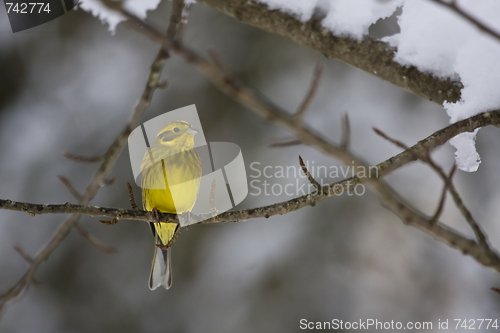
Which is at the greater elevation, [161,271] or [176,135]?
[176,135]

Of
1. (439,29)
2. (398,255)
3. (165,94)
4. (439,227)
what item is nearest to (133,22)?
(439,227)

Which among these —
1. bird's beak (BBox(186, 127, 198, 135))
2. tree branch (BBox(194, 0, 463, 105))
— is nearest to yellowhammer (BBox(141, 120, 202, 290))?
bird's beak (BBox(186, 127, 198, 135))

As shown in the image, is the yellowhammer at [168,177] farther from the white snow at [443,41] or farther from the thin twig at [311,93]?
the thin twig at [311,93]

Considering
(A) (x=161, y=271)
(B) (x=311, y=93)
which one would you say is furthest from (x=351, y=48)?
(A) (x=161, y=271)

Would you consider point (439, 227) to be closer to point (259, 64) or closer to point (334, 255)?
point (334, 255)

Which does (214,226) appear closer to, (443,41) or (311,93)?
(443,41)

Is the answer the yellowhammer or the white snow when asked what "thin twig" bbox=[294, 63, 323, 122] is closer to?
the white snow
